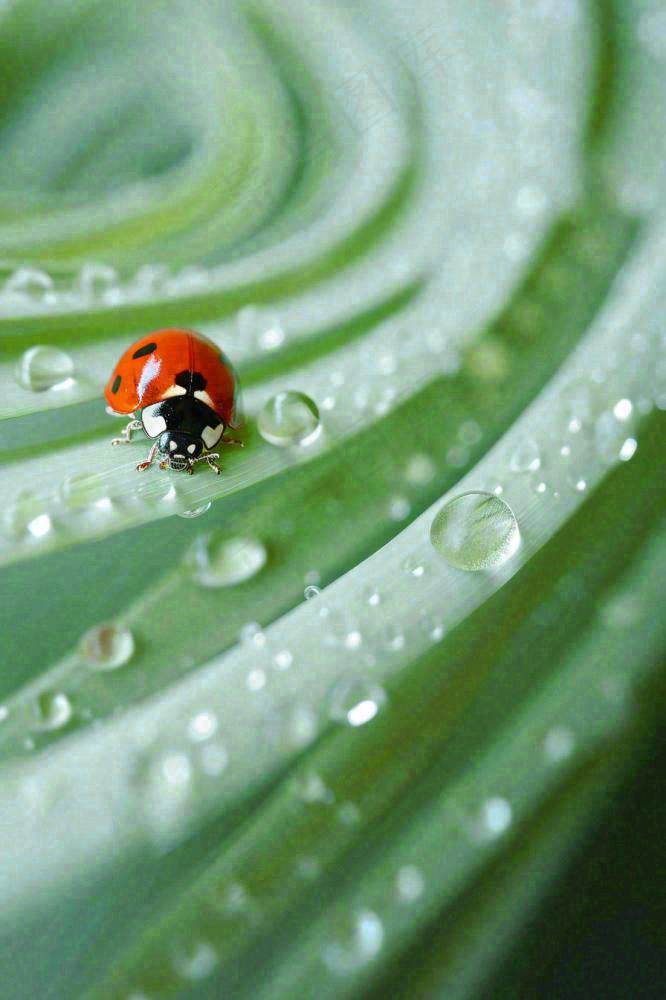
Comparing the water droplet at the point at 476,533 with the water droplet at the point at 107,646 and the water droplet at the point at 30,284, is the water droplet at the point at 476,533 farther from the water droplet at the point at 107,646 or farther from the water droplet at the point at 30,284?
the water droplet at the point at 30,284

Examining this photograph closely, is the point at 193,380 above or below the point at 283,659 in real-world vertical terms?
above

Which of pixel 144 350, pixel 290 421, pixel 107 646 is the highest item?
pixel 144 350

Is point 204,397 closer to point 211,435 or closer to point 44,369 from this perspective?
point 211,435

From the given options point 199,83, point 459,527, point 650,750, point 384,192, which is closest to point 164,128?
point 199,83

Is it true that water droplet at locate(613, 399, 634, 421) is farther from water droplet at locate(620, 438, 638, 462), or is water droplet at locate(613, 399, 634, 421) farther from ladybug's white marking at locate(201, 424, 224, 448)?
ladybug's white marking at locate(201, 424, 224, 448)

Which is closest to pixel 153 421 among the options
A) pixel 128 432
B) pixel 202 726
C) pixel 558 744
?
pixel 128 432
